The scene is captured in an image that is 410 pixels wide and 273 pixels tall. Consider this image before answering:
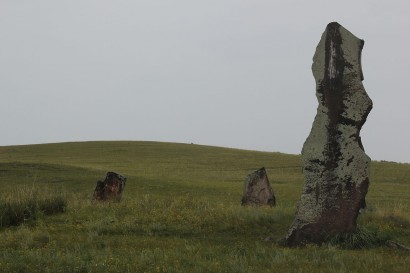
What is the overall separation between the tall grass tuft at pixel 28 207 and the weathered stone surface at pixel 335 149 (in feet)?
30.3

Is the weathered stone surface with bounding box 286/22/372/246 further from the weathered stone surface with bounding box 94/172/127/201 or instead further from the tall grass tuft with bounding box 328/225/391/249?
the weathered stone surface with bounding box 94/172/127/201

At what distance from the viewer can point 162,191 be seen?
34.2 m

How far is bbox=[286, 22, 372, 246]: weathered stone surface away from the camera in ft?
50.1

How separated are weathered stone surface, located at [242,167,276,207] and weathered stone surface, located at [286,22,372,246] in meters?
8.29

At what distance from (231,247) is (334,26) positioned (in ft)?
24.1

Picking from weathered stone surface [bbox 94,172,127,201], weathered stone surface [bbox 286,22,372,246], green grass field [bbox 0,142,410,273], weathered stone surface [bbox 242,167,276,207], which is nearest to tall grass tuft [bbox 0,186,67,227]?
green grass field [bbox 0,142,410,273]

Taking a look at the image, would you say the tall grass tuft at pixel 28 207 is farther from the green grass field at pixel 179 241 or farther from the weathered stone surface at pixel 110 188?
the weathered stone surface at pixel 110 188

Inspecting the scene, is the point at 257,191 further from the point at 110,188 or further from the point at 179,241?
the point at 179,241

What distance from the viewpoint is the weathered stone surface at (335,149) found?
50.1 feet

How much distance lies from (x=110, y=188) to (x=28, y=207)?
18.5 feet

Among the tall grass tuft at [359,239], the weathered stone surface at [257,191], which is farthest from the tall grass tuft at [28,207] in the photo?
the tall grass tuft at [359,239]

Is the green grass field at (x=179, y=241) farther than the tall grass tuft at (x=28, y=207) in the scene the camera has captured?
No

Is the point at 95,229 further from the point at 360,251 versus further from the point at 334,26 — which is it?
the point at 334,26

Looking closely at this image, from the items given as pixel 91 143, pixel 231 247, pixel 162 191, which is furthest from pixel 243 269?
pixel 91 143
